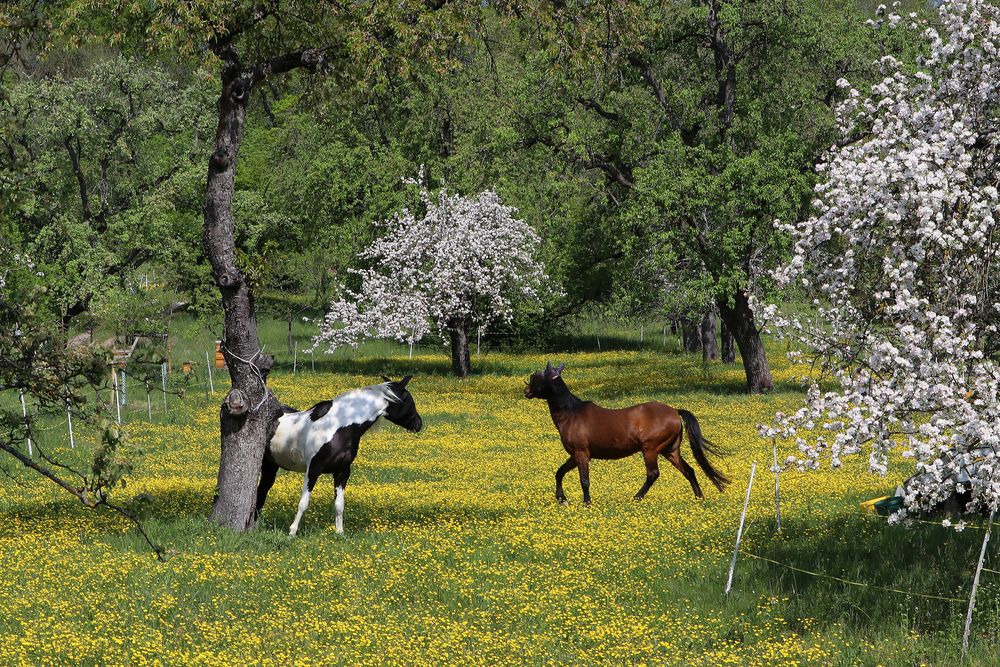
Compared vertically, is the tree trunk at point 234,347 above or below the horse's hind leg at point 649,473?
above

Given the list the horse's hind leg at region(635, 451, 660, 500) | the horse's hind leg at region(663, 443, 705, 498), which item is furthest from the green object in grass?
the horse's hind leg at region(635, 451, 660, 500)

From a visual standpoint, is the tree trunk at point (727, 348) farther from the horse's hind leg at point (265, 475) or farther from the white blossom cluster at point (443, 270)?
the horse's hind leg at point (265, 475)

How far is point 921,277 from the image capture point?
1143cm

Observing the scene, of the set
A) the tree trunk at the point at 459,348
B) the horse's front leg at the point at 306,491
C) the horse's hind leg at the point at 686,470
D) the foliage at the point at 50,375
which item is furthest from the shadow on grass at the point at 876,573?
the tree trunk at the point at 459,348

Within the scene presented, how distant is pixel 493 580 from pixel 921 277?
617 cm

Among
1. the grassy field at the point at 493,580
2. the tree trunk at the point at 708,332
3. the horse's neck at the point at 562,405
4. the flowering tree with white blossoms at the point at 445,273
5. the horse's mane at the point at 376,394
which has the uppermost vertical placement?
the flowering tree with white blossoms at the point at 445,273

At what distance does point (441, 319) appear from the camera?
154ft

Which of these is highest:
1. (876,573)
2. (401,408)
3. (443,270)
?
(443,270)

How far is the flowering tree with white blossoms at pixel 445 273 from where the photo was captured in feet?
152

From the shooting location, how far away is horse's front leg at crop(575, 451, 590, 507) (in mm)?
19047

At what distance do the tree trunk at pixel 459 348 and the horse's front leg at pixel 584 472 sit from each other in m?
28.0

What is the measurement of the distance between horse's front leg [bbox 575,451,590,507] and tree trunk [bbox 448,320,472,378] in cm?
2804

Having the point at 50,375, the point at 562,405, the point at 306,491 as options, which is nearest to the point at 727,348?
the point at 562,405

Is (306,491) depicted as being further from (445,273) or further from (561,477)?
(445,273)
